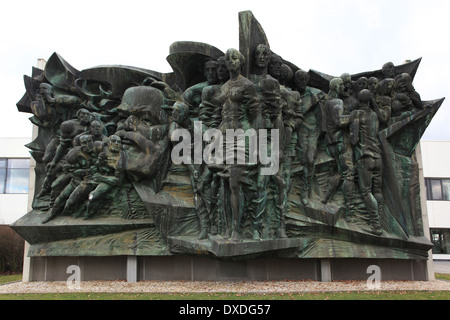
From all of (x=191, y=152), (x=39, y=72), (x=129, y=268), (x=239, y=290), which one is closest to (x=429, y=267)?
(x=239, y=290)

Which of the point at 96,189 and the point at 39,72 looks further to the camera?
the point at 39,72

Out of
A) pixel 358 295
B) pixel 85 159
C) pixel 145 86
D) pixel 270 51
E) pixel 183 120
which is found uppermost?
pixel 270 51

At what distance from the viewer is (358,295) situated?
23.5 ft

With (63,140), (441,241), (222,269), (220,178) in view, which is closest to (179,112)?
(220,178)

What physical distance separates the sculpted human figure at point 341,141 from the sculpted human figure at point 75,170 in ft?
19.0

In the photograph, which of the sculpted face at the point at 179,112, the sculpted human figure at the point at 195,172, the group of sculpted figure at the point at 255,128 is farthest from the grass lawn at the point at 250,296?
the sculpted face at the point at 179,112

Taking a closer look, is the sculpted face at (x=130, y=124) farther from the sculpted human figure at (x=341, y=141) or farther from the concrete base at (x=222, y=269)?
the sculpted human figure at (x=341, y=141)

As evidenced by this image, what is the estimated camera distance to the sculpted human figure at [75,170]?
8.84 m

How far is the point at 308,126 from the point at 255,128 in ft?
5.58

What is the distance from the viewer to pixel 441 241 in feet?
71.3

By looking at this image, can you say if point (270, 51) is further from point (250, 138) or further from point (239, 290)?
point (239, 290)

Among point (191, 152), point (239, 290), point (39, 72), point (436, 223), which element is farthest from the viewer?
point (436, 223)

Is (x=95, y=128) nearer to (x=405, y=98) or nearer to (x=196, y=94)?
(x=196, y=94)

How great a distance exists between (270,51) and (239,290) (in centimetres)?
552
